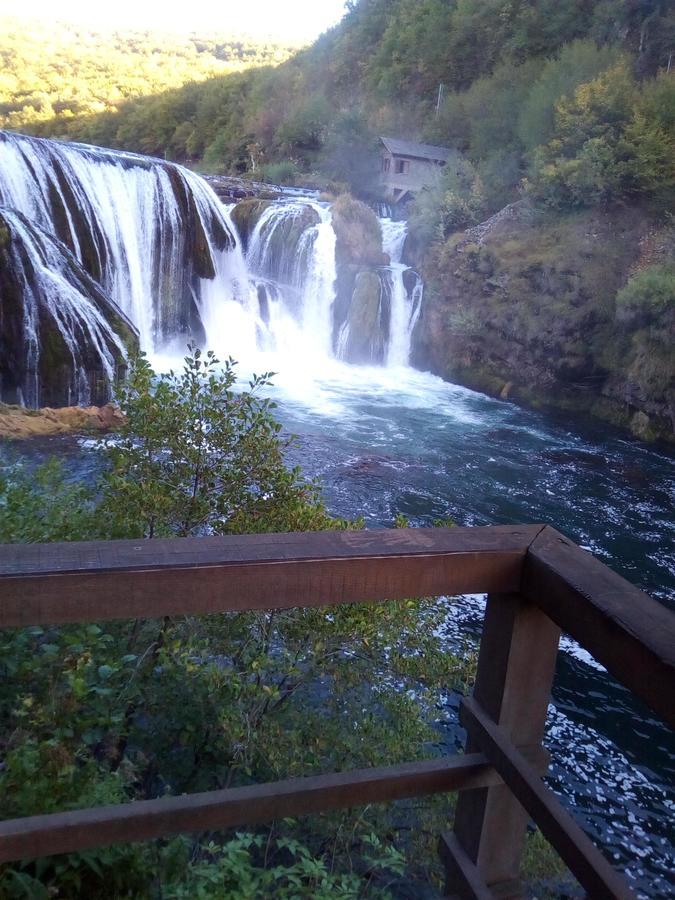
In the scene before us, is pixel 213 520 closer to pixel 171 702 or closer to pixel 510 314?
pixel 171 702

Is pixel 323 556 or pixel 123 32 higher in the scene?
pixel 123 32

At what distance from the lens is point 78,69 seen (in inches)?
2338

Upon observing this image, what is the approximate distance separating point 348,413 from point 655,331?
7.62 m

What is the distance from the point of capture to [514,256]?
2178 cm

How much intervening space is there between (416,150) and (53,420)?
2531 cm

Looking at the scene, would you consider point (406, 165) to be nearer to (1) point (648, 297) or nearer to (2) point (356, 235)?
(2) point (356, 235)

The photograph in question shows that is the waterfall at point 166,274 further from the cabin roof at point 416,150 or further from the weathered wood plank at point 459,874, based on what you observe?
the weathered wood plank at point 459,874

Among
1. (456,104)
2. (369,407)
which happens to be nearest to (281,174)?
(456,104)

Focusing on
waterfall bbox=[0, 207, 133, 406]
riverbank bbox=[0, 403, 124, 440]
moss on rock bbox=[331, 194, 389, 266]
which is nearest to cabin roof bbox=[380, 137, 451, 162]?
moss on rock bbox=[331, 194, 389, 266]

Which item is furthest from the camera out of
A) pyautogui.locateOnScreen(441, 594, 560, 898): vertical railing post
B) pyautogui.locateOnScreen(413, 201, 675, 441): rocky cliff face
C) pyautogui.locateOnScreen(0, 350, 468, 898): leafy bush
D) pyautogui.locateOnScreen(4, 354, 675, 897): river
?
pyautogui.locateOnScreen(413, 201, 675, 441): rocky cliff face

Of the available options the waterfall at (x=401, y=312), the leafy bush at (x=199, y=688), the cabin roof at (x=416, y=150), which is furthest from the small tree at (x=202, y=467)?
the cabin roof at (x=416, y=150)

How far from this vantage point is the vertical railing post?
164cm

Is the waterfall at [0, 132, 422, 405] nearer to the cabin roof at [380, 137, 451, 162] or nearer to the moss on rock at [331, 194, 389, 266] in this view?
the moss on rock at [331, 194, 389, 266]

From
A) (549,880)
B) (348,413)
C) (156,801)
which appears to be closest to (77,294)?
(348,413)
